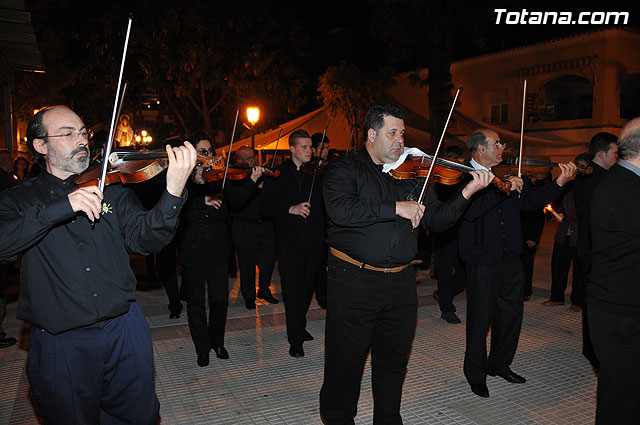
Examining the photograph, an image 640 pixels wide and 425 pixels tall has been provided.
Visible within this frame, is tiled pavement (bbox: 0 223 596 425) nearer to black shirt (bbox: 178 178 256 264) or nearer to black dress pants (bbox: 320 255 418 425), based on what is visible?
black dress pants (bbox: 320 255 418 425)

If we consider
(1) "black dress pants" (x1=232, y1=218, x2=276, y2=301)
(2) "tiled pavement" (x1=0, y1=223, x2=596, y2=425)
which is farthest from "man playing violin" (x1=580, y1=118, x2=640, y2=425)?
(1) "black dress pants" (x1=232, y1=218, x2=276, y2=301)

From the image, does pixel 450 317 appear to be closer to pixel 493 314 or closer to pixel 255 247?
pixel 493 314

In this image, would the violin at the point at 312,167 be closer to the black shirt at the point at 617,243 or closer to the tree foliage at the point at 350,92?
the black shirt at the point at 617,243

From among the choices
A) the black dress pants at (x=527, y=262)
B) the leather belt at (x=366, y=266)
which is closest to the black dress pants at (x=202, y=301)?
the leather belt at (x=366, y=266)

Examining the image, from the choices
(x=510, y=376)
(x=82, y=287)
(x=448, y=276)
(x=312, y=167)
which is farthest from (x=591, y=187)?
(x=82, y=287)

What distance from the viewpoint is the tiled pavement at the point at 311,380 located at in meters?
4.24

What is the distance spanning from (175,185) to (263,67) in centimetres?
1716

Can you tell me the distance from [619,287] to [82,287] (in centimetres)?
301

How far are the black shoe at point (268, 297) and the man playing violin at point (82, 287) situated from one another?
4949mm

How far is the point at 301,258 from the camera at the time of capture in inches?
225

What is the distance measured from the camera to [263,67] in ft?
62.1

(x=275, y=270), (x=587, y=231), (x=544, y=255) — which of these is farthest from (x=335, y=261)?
(x=544, y=255)

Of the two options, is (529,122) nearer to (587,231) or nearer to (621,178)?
(587,231)

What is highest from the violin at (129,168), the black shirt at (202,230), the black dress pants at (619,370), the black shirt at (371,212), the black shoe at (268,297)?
the violin at (129,168)
